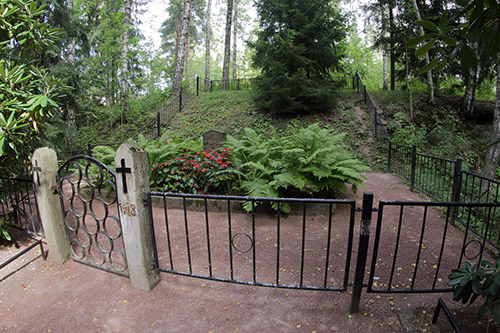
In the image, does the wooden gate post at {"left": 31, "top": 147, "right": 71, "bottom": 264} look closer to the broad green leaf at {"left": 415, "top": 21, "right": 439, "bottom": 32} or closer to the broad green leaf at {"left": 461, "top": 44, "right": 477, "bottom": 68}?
the broad green leaf at {"left": 415, "top": 21, "right": 439, "bottom": 32}

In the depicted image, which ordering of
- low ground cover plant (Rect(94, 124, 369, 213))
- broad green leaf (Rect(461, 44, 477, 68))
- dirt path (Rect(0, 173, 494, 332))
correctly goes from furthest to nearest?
low ground cover plant (Rect(94, 124, 369, 213)) < dirt path (Rect(0, 173, 494, 332)) < broad green leaf (Rect(461, 44, 477, 68))

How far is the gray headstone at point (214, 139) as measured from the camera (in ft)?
21.7

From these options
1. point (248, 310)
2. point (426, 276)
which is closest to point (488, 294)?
point (426, 276)

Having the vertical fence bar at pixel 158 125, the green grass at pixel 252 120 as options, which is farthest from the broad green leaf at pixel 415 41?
the vertical fence bar at pixel 158 125

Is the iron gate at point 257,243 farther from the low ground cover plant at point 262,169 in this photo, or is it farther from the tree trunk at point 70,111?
the tree trunk at point 70,111

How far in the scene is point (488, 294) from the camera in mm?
1626

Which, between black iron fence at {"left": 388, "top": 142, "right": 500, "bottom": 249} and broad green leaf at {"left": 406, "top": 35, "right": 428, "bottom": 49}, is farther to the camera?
black iron fence at {"left": 388, "top": 142, "right": 500, "bottom": 249}

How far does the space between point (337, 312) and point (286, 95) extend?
10.1 meters

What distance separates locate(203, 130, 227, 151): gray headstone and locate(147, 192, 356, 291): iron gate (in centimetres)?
185

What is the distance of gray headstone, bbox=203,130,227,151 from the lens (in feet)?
21.7

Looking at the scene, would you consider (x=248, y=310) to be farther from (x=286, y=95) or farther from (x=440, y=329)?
(x=286, y=95)

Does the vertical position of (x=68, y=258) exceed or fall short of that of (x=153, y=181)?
it falls short

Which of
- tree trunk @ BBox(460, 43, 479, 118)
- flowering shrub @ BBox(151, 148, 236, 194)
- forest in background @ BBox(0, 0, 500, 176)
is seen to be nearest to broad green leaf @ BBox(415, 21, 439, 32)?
forest in background @ BBox(0, 0, 500, 176)

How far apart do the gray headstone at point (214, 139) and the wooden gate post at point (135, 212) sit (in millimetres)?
3947
